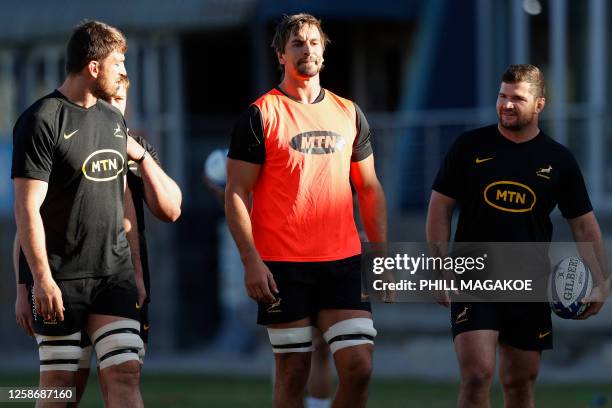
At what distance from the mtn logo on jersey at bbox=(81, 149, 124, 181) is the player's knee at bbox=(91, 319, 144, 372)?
0.79 meters

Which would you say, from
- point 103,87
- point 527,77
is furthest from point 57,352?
point 527,77

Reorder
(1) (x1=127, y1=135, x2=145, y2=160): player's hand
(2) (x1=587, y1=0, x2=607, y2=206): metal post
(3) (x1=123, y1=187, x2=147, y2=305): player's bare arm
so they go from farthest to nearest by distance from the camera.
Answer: (2) (x1=587, y1=0, x2=607, y2=206): metal post → (3) (x1=123, y1=187, x2=147, y2=305): player's bare arm → (1) (x1=127, y1=135, x2=145, y2=160): player's hand

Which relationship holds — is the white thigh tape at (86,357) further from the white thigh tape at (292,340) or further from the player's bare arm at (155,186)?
the white thigh tape at (292,340)

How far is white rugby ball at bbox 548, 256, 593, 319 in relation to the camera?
25.5 ft

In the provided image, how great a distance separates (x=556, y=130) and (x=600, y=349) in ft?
9.96

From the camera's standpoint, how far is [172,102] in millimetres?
20453

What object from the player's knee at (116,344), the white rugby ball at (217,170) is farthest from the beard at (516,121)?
the player's knee at (116,344)

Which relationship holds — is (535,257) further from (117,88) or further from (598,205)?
(598,205)

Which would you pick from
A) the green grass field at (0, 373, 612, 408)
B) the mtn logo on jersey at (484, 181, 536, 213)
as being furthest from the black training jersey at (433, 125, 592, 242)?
the green grass field at (0, 373, 612, 408)

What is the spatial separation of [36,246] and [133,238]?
4.10 ft

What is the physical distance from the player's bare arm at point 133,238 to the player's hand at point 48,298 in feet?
3.57

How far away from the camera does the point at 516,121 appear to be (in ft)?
25.4

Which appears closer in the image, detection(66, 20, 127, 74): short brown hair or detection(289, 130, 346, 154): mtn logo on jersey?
detection(66, 20, 127, 74): short brown hair

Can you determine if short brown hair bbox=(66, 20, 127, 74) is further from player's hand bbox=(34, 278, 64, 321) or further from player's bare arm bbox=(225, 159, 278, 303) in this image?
player's hand bbox=(34, 278, 64, 321)
